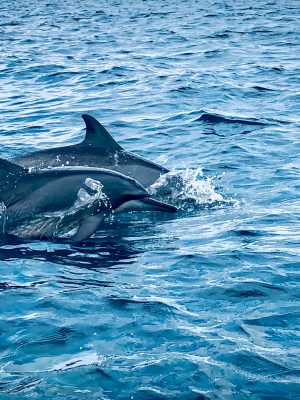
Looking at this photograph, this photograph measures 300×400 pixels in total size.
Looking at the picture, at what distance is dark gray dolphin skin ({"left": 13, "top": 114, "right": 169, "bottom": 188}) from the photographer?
13.1 m

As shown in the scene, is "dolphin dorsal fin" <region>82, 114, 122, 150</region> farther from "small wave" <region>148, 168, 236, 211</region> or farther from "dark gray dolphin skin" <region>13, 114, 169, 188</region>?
"small wave" <region>148, 168, 236, 211</region>

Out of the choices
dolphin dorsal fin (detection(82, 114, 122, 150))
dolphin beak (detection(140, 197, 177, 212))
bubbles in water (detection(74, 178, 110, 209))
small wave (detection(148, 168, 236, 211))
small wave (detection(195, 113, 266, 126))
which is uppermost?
dolphin dorsal fin (detection(82, 114, 122, 150))

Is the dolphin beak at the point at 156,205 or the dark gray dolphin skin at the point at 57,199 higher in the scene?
the dark gray dolphin skin at the point at 57,199

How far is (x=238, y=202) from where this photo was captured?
13047 millimetres

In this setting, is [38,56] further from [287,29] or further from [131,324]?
[131,324]

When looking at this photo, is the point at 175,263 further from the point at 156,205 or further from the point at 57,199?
the point at 156,205

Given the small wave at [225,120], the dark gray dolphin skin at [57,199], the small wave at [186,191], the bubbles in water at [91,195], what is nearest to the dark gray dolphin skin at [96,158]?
the small wave at [186,191]

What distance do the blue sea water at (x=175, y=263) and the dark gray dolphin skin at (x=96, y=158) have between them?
2.41ft

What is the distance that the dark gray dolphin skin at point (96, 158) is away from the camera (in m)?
13.1

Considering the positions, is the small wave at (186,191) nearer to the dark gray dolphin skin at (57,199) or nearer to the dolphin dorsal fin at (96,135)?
the dolphin dorsal fin at (96,135)

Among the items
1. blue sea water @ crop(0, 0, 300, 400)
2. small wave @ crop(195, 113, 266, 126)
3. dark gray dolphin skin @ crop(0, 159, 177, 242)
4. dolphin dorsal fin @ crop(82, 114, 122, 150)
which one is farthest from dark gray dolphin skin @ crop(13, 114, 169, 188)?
small wave @ crop(195, 113, 266, 126)

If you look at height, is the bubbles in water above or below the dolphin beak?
above

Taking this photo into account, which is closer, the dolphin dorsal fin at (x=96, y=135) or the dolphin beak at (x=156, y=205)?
the dolphin beak at (x=156, y=205)

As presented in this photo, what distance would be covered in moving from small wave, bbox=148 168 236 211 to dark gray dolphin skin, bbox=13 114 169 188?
0.51 feet
